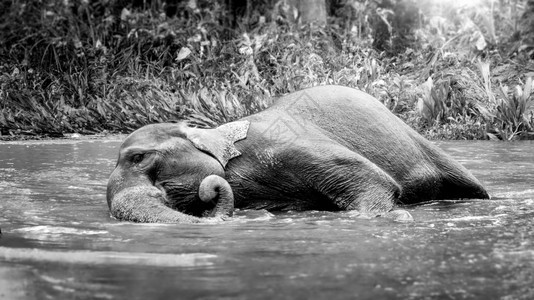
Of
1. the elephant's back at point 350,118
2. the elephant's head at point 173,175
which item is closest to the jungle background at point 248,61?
the elephant's back at point 350,118

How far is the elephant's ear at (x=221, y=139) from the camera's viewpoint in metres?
5.88

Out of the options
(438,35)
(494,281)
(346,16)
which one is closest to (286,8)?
(346,16)

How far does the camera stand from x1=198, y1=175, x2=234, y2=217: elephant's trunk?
5375 millimetres

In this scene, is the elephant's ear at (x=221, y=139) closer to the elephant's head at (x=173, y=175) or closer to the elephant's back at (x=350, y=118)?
the elephant's head at (x=173, y=175)

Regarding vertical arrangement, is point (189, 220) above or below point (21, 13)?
above

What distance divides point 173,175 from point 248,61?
991cm

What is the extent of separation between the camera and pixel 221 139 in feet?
19.9

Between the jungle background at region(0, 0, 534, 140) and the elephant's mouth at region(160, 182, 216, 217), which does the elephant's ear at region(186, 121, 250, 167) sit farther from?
the jungle background at region(0, 0, 534, 140)

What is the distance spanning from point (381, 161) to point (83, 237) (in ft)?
7.95

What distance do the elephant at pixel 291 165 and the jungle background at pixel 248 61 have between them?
576 cm

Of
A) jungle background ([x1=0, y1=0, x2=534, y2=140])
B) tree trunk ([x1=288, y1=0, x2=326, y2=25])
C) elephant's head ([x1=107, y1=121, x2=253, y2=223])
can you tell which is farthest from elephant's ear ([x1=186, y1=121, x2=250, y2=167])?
tree trunk ([x1=288, y1=0, x2=326, y2=25])

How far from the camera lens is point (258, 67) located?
15750 millimetres

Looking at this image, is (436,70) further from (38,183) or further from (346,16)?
(38,183)

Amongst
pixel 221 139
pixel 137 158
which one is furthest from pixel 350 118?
pixel 137 158
